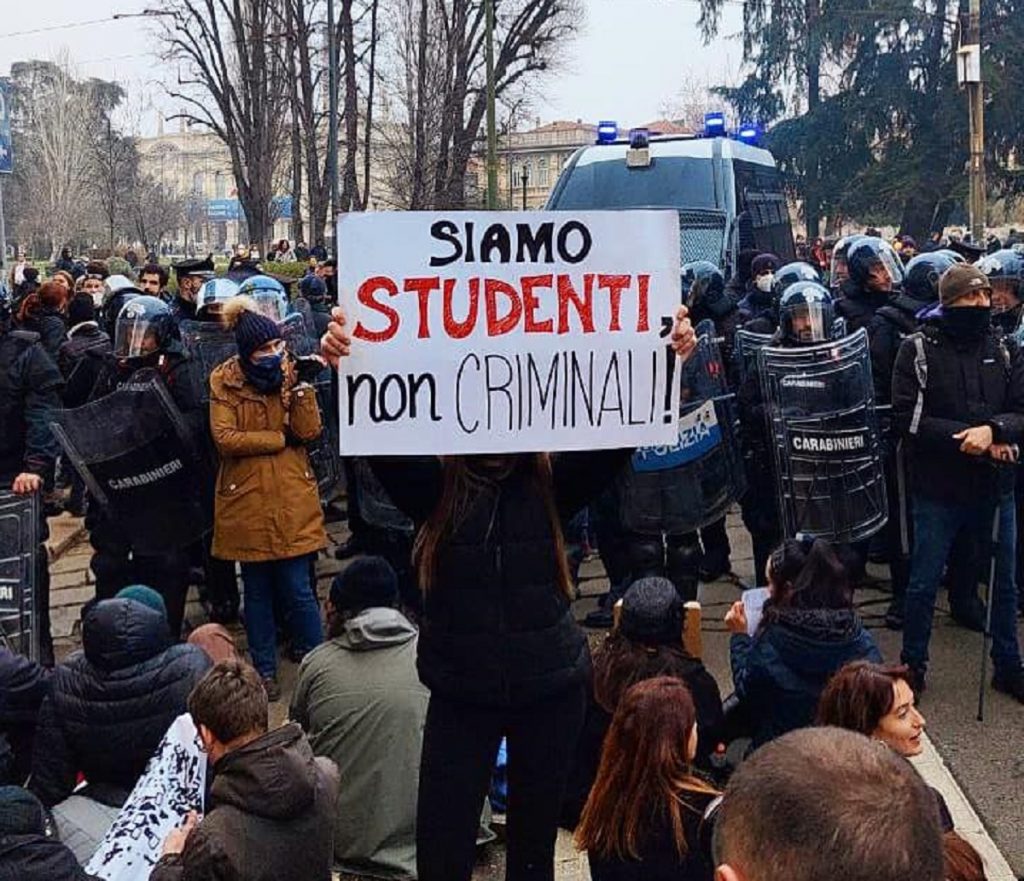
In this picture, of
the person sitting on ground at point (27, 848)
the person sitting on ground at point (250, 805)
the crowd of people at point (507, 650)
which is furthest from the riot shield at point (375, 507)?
the person sitting on ground at point (27, 848)

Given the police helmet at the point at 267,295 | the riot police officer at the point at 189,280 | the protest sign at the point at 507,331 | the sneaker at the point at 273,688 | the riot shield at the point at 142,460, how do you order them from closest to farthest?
1. the protest sign at the point at 507,331
2. the sneaker at the point at 273,688
3. the riot shield at the point at 142,460
4. the police helmet at the point at 267,295
5. the riot police officer at the point at 189,280

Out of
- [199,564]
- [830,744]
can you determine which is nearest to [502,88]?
[199,564]

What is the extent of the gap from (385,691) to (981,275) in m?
2.87

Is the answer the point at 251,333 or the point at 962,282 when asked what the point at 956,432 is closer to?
the point at 962,282

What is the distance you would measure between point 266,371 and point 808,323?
2513 mm

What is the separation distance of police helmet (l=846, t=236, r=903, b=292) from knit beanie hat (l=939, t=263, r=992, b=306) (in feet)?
5.80

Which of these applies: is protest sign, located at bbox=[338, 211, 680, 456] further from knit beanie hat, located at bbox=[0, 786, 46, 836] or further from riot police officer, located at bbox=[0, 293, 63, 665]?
riot police officer, located at bbox=[0, 293, 63, 665]

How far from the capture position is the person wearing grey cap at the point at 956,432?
5.11m

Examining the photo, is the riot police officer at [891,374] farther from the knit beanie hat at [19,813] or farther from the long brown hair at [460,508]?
the knit beanie hat at [19,813]

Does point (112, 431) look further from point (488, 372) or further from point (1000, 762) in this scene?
point (1000, 762)

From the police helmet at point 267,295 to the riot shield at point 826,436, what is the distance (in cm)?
276

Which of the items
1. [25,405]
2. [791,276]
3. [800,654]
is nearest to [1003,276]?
[791,276]

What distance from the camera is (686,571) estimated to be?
634cm

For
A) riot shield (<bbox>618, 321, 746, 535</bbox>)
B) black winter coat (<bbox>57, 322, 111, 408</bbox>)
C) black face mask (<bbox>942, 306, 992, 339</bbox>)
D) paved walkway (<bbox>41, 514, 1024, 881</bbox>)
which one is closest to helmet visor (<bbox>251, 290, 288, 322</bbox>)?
black winter coat (<bbox>57, 322, 111, 408</bbox>)
